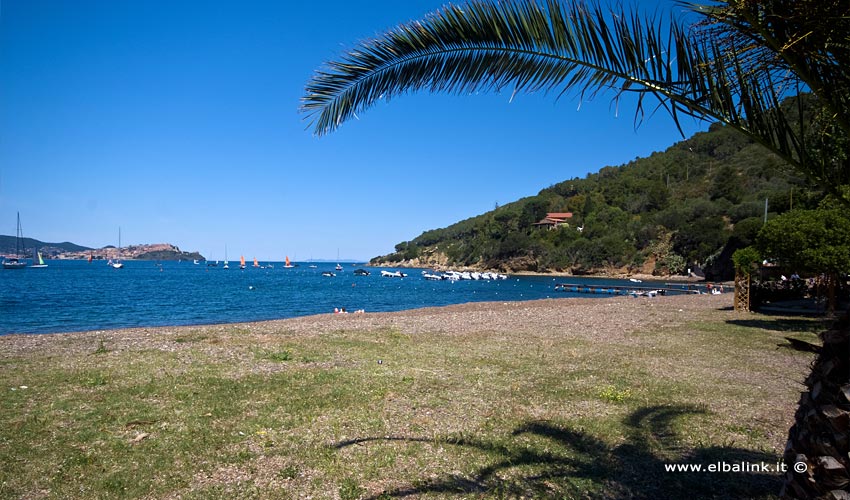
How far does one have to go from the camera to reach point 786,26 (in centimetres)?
299

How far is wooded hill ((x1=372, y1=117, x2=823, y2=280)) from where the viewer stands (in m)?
80.8

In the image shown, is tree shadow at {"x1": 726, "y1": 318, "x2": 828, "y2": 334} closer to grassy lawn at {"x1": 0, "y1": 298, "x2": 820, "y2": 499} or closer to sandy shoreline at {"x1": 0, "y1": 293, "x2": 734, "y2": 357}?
sandy shoreline at {"x1": 0, "y1": 293, "x2": 734, "y2": 357}

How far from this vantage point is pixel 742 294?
73.8ft

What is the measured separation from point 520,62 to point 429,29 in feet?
2.84

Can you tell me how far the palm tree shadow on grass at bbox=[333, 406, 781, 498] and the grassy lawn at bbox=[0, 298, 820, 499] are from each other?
22 mm

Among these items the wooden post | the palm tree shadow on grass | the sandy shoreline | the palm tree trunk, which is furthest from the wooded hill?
the palm tree trunk

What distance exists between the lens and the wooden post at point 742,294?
22.2 meters

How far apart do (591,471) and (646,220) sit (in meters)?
113

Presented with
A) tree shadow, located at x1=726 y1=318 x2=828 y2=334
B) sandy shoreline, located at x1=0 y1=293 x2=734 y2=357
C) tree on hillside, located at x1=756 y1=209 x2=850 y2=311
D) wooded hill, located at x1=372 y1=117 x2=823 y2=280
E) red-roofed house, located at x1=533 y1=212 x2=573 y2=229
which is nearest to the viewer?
sandy shoreline, located at x1=0 y1=293 x2=734 y2=357

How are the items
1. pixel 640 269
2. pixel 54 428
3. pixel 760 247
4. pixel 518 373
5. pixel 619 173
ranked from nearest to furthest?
pixel 54 428 → pixel 518 373 → pixel 760 247 → pixel 640 269 → pixel 619 173

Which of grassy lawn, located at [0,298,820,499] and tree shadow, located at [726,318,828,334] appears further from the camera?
tree shadow, located at [726,318,828,334]

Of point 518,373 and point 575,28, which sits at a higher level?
point 575,28

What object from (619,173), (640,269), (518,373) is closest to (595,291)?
(640,269)

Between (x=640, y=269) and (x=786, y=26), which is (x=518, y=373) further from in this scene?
(x=640, y=269)
